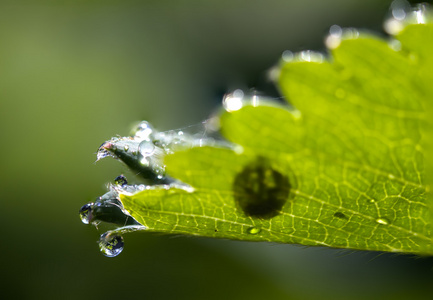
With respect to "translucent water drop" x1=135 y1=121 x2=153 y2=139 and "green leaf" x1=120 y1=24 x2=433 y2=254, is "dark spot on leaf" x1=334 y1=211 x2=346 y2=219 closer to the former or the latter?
"green leaf" x1=120 y1=24 x2=433 y2=254

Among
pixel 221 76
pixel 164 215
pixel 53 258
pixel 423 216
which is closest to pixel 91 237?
pixel 53 258

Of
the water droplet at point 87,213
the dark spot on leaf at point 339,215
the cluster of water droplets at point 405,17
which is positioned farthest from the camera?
the water droplet at point 87,213

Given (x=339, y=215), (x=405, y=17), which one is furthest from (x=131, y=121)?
(x=405, y=17)

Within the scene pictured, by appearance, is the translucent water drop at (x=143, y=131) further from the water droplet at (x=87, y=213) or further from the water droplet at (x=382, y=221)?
the water droplet at (x=382, y=221)

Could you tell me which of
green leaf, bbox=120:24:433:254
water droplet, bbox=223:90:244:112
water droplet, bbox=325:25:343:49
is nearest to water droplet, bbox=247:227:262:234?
green leaf, bbox=120:24:433:254

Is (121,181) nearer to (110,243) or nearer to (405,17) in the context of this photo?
(110,243)

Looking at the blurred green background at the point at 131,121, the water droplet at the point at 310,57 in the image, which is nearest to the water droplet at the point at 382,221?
the water droplet at the point at 310,57
